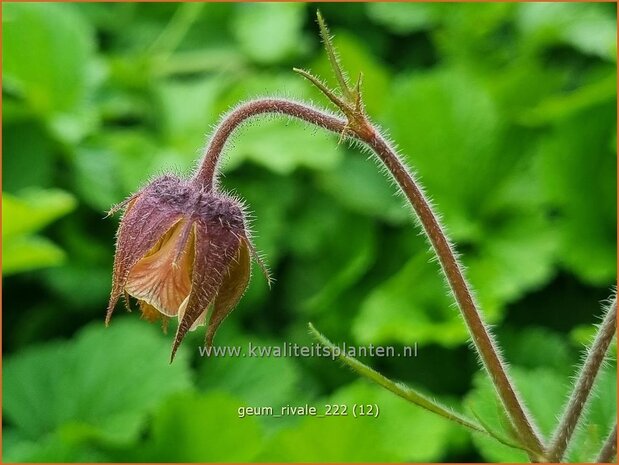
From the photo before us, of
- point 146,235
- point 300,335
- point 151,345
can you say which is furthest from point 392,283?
point 146,235

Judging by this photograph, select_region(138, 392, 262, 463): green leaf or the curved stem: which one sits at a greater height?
the curved stem

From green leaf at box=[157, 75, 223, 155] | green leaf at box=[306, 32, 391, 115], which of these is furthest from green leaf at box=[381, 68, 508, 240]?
green leaf at box=[157, 75, 223, 155]

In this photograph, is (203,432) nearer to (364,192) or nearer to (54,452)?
(54,452)

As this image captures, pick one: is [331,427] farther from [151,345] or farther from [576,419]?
[576,419]

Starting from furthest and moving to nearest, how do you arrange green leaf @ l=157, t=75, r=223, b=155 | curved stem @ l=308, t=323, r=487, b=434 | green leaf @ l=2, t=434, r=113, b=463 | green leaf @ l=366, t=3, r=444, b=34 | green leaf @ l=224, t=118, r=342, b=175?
1. green leaf @ l=366, t=3, r=444, b=34
2. green leaf @ l=157, t=75, r=223, b=155
3. green leaf @ l=224, t=118, r=342, b=175
4. green leaf @ l=2, t=434, r=113, b=463
5. curved stem @ l=308, t=323, r=487, b=434

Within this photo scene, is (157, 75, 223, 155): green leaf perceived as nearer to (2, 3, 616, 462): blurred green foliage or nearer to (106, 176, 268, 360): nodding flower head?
(2, 3, 616, 462): blurred green foliage

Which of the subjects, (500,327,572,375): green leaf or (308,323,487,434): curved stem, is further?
(500,327,572,375): green leaf
